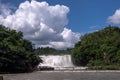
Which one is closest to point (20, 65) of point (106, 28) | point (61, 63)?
point (61, 63)

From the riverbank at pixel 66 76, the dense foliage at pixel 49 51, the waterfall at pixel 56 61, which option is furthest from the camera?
the dense foliage at pixel 49 51

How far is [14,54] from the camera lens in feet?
225

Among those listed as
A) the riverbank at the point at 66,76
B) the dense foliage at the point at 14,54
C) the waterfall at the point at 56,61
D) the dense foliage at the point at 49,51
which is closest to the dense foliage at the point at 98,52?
the waterfall at the point at 56,61

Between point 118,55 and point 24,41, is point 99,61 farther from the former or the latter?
point 24,41

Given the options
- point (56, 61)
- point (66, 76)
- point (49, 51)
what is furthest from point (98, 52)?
point (49, 51)

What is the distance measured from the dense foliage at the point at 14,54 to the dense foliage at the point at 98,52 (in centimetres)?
2158

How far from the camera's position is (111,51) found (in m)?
95.6

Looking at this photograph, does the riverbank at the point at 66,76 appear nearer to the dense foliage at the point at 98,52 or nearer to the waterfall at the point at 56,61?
the dense foliage at the point at 98,52

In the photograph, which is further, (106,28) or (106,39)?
(106,28)

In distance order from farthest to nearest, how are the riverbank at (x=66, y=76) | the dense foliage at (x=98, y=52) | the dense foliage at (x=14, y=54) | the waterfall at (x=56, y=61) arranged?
1. the waterfall at (x=56, y=61)
2. the dense foliage at (x=98, y=52)
3. the dense foliage at (x=14, y=54)
4. the riverbank at (x=66, y=76)

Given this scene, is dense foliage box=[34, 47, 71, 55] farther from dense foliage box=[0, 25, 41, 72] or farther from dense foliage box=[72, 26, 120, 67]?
dense foliage box=[0, 25, 41, 72]

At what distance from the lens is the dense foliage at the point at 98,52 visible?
9540 centimetres

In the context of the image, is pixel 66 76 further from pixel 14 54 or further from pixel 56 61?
pixel 56 61

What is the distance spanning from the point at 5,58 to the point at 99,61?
3774 centimetres
